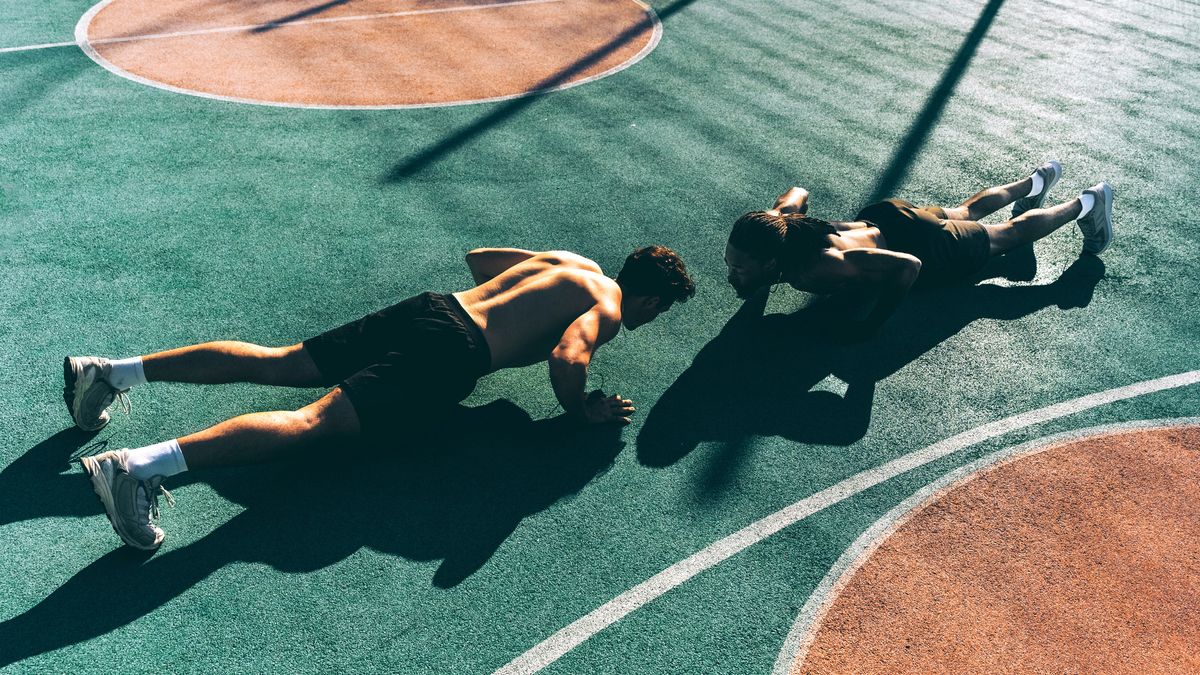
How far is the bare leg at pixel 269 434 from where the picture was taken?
14.9 feet

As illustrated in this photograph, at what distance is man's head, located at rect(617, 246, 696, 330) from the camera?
549 cm

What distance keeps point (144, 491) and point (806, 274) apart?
4262mm

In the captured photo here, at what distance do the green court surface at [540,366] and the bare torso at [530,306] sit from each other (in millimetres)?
571

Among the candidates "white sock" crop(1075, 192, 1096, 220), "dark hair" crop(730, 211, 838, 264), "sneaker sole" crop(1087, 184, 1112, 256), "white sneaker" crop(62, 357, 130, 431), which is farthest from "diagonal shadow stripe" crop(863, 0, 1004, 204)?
"white sneaker" crop(62, 357, 130, 431)

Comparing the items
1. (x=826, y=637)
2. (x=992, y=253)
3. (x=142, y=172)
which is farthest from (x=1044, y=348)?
(x=142, y=172)

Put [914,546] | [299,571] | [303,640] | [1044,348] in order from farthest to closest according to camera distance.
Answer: [1044,348], [914,546], [299,571], [303,640]

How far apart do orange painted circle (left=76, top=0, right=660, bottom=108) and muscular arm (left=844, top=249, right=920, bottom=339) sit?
17.9ft

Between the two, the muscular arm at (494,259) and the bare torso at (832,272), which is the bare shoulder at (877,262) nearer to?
the bare torso at (832,272)

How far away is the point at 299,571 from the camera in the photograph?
4.59 metres

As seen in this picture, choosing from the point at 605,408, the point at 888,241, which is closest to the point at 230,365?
the point at 605,408

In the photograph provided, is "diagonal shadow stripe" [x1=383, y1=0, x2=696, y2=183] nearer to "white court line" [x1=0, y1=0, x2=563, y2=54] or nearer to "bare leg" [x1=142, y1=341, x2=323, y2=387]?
"white court line" [x1=0, y1=0, x2=563, y2=54]

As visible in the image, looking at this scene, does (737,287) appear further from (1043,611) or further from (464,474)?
(1043,611)

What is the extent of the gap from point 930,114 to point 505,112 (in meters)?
4.83

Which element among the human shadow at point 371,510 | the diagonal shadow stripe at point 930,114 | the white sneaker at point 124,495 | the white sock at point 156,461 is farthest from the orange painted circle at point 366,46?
A: the white sneaker at point 124,495
